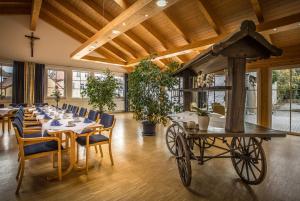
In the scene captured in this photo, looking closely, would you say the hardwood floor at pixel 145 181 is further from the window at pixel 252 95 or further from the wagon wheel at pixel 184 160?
the window at pixel 252 95

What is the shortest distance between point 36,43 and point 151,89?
6140mm

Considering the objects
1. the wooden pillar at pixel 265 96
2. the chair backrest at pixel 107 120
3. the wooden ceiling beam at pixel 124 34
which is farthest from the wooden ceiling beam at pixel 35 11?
the wooden pillar at pixel 265 96

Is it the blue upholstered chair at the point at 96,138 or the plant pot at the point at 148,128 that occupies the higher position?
the blue upholstered chair at the point at 96,138

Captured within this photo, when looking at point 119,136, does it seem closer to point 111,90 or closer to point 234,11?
point 111,90

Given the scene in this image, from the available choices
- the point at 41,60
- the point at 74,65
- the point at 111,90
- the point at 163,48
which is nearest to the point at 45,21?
the point at 41,60

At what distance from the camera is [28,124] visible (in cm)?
413

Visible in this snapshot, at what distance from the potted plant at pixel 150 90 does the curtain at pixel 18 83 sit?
5742 mm

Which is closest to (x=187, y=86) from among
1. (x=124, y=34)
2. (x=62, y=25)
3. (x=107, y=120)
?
(x=107, y=120)

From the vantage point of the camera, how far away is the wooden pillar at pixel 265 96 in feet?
20.2

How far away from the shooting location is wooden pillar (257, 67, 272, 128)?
6156 mm

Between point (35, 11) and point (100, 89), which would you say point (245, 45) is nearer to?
point (100, 89)

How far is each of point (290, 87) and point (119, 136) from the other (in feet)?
18.2

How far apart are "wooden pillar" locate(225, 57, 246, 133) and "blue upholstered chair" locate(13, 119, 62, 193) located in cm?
Result: 221

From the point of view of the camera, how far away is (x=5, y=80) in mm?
7840
